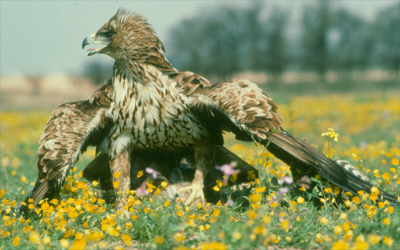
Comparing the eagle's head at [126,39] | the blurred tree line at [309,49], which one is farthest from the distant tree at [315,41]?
the eagle's head at [126,39]

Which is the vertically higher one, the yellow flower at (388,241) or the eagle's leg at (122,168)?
the yellow flower at (388,241)

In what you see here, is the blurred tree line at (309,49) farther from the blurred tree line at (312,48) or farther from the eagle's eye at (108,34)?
the eagle's eye at (108,34)

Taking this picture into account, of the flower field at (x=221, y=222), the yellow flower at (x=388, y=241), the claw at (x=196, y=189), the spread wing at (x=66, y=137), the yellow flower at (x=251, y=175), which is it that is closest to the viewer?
the yellow flower at (x=388, y=241)

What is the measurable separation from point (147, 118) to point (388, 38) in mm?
29138

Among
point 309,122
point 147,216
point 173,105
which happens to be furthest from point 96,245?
point 309,122

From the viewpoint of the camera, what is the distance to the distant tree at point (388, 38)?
2762cm

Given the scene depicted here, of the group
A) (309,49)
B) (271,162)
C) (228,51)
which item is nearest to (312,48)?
(309,49)

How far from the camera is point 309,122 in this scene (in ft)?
34.0

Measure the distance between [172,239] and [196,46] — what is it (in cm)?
2270

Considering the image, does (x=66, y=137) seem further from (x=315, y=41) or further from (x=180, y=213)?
(x=315, y=41)

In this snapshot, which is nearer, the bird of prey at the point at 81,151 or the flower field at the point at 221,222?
the flower field at the point at 221,222

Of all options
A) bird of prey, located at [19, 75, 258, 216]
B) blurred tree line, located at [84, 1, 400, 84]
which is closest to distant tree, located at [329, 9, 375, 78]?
blurred tree line, located at [84, 1, 400, 84]

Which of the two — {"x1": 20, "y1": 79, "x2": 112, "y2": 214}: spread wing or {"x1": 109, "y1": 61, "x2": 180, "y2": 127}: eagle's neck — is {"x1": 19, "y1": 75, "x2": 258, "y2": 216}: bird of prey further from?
{"x1": 109, "y1": 61, "x2": 180, "y2": 127}: eagle's neck

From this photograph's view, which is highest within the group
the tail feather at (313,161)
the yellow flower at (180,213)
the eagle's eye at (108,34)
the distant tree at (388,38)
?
the distant tree at (388,38)
